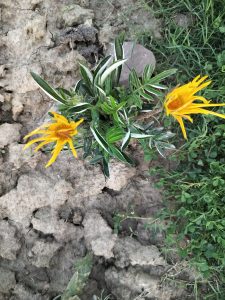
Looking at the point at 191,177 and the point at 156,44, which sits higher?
the point at 156,44

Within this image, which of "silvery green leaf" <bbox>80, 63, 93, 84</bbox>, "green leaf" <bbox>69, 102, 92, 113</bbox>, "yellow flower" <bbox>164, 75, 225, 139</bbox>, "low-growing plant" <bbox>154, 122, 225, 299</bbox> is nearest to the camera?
"yellow flower" <bbox>164, 75, 225, 139</bbox>

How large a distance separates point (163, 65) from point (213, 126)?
1.48ft

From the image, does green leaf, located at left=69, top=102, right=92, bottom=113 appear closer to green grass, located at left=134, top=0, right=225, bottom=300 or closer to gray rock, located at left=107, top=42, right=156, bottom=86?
gray rock, located at left=107, top=42, right=156, bottom=86

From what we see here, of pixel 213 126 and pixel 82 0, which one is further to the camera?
pixel 82 0

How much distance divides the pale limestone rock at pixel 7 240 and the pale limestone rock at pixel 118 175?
631mm

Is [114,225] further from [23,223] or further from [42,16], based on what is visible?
[42,16]

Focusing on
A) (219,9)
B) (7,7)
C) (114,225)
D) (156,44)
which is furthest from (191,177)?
(7,7)

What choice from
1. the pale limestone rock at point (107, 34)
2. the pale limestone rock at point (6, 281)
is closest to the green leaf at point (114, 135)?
the pale limestone rock at point (107, 34)

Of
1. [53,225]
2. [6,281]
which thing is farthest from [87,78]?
[6,281]

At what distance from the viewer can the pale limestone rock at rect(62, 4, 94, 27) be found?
7.45 feet

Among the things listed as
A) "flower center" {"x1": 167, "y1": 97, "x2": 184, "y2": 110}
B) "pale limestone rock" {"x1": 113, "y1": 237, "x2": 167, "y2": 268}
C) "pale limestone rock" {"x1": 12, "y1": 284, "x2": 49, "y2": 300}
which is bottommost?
"pale limestone rock" {"x1": 12, "y1": 284, "x2": 49, "y2": 300}

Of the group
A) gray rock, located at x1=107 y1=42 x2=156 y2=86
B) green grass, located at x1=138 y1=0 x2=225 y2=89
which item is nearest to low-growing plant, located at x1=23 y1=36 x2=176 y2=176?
gray rock, located at x1=107 y1=42 x2=156 y2=86

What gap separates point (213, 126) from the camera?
2146 mm

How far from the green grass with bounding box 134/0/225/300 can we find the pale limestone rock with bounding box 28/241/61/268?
2.21 feet
